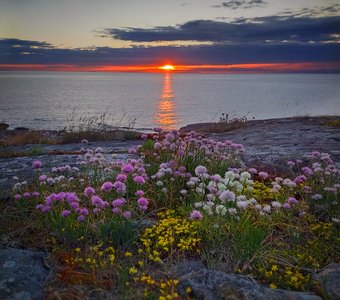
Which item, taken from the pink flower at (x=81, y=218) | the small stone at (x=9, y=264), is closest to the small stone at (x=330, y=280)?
the pink flower at (x=81, y=218)

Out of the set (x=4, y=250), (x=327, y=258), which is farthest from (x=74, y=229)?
(x=327, y=258)

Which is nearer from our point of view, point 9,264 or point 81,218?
point 9,264

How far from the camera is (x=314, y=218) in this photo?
6.30m

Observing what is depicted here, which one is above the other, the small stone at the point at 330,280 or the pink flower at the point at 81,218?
the pink flower at the point at 81,218

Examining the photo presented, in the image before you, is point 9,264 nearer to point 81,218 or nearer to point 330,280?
point 81,218

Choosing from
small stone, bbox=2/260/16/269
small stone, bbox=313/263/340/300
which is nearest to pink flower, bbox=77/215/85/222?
small stone, bbox=2/260/16/269

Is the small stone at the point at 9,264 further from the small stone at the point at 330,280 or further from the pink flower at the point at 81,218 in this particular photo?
the small stone at the point at 330,280

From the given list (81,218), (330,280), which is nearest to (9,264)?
(81,218)

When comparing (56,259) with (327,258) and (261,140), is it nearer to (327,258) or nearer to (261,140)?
(327,258)

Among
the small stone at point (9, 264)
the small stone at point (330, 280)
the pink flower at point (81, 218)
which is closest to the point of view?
the small stone at point (330, 280)

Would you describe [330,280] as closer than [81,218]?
Yes

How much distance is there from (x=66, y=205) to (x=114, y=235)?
1467 millimetres

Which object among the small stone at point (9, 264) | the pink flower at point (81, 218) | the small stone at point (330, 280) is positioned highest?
the pink flower at point (81, 218)

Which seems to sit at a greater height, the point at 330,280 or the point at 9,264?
the point at 9,264
